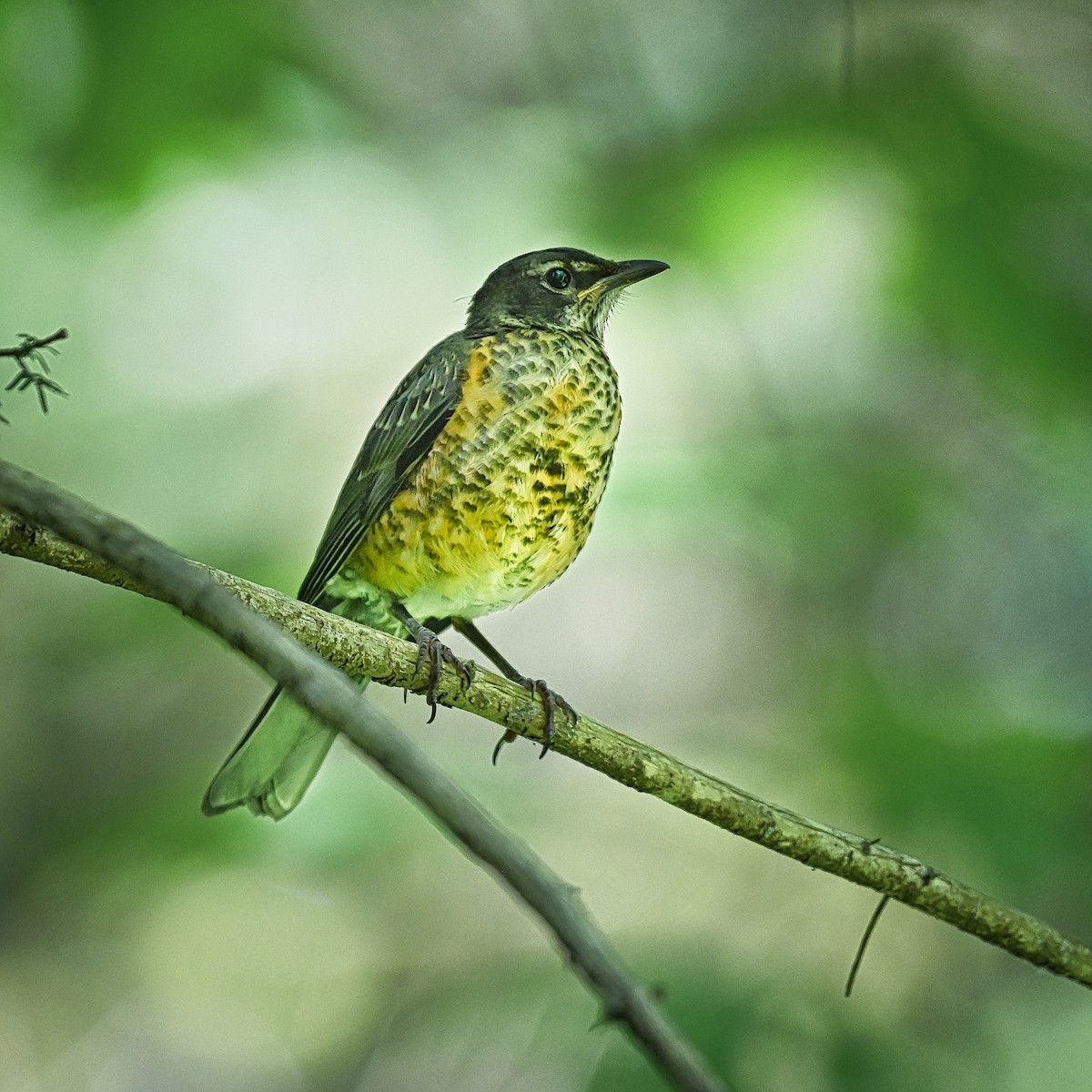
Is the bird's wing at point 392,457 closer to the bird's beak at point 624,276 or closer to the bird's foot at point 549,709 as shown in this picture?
the bird's beak at point 624,276

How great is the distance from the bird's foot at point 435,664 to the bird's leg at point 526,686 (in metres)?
0.22

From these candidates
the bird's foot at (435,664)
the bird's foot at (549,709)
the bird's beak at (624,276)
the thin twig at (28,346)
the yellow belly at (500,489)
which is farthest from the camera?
the bird's beak at (624,276)

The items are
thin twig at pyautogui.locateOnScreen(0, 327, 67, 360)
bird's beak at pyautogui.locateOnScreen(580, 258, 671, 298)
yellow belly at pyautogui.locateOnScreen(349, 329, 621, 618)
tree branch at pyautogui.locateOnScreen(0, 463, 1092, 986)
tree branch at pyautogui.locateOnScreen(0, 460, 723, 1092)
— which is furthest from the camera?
bird's beak at pyautogui.locateOnScreen(580, 258, 671, 298)

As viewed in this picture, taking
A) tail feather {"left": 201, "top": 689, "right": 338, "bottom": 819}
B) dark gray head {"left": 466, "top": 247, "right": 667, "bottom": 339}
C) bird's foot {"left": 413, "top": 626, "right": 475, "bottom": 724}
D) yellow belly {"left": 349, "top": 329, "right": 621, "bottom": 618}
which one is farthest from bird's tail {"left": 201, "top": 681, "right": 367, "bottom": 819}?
dark gray head {"left": 466, "top": 247, "right": 667, "bottom": 339}

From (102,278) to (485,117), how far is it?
210 centimetres

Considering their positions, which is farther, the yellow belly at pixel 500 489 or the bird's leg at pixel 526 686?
the yellow belly at pixel 500 489

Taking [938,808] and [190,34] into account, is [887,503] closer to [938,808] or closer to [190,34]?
[938,808]

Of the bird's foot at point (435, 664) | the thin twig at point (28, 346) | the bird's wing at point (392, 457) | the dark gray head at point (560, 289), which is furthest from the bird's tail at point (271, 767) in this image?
the thin twig at point (28, 346)

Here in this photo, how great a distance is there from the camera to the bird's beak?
4305mm

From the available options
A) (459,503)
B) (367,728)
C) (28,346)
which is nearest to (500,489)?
(459,503)

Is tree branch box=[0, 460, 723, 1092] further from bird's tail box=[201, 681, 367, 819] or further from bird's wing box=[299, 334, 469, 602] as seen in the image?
bird's wing box=[299, 334, 469, 602]

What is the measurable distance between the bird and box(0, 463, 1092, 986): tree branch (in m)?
0.58

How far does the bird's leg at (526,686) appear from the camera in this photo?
3.16 meters

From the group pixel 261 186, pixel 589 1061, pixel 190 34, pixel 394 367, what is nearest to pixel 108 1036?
pixel 589 1061
